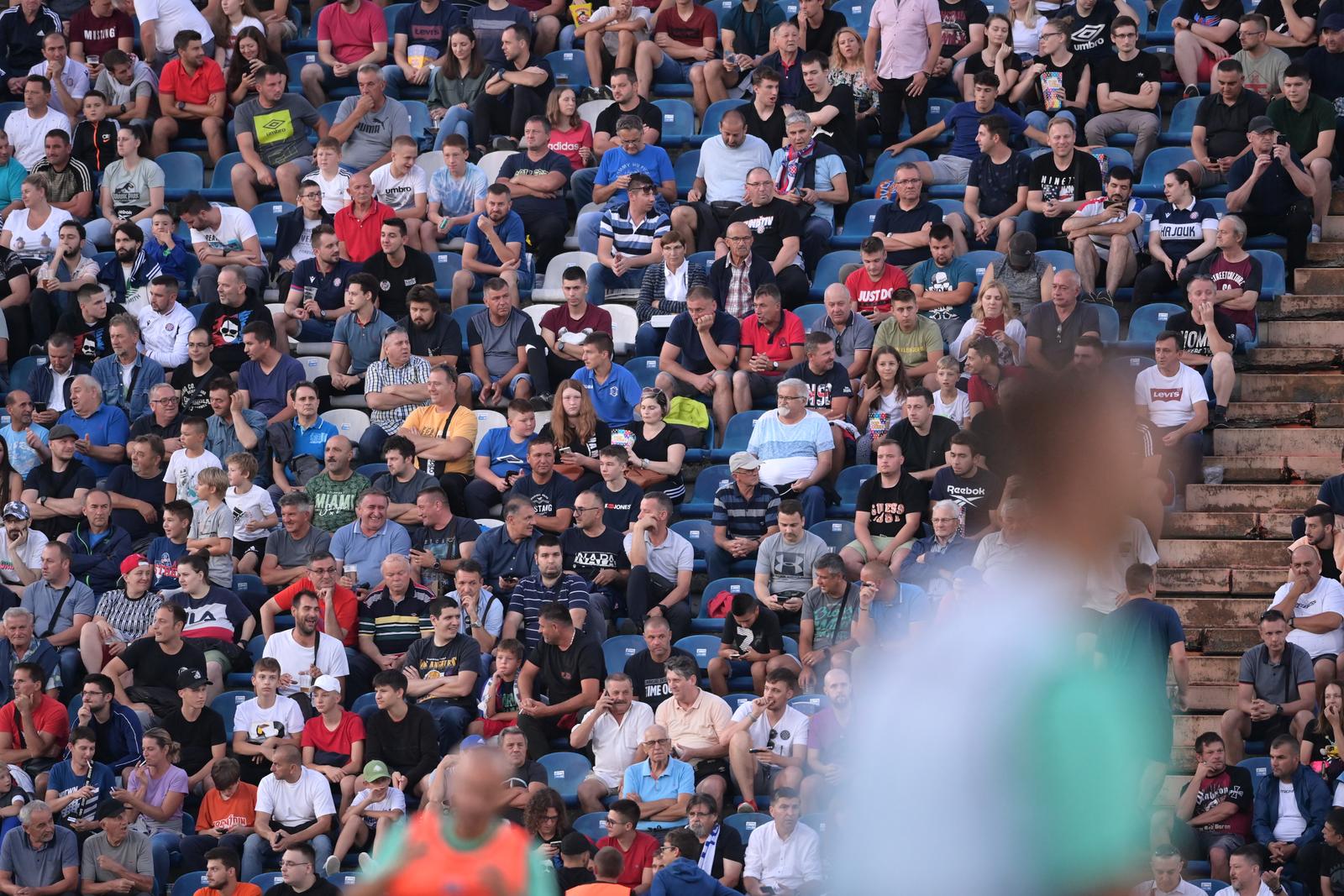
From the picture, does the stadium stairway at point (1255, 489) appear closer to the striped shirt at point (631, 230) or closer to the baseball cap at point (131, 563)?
the striped shirt at point (631, 230)

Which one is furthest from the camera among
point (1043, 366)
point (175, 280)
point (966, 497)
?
point (175, 280)

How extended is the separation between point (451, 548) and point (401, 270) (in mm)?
3010

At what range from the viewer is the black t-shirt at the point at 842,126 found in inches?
619

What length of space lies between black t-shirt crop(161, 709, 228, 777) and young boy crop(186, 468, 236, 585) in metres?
1.31

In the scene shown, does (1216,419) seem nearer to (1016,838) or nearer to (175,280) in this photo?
(175,280)

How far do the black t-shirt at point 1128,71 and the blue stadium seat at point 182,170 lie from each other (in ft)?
26.2

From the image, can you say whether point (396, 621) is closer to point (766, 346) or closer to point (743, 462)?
point (743, 462)

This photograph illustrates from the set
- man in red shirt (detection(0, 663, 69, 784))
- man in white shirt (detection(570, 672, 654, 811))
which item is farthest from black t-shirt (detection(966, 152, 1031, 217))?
man in red shirt (detection(0, 663, 69, 784))

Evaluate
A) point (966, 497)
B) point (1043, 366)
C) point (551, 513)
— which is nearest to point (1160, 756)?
point (1043, 366)

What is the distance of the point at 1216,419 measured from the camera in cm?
1342

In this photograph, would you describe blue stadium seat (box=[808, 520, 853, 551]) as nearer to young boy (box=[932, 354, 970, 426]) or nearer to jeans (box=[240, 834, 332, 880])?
young boy (box=[932, 354, 970, 426])

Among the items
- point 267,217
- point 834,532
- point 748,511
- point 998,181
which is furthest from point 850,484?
point 267,217

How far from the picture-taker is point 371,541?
13.3 meters

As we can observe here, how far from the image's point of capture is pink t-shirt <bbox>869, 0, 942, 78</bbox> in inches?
631
